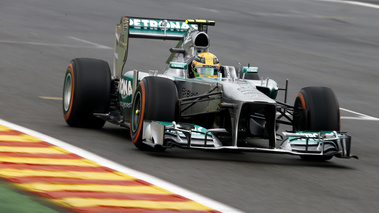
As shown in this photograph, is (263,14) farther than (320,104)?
Yes

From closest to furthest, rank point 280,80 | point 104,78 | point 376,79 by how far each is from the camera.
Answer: point 104,78
point 280,80
point 376,79

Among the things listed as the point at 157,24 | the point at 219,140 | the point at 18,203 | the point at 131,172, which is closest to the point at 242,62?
the point at 157,24

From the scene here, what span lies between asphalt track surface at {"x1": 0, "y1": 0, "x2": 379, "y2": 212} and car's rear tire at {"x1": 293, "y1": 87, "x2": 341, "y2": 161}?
1.45 ft

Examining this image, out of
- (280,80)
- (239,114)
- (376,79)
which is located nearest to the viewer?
(239,114)

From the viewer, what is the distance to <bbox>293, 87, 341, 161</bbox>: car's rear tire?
417 inches

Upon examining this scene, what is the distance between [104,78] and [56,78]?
20.8 feet

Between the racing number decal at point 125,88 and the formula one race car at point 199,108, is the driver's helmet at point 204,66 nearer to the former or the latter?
the formula one race car at point 199,108

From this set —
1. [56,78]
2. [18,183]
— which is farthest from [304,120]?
[56,78]

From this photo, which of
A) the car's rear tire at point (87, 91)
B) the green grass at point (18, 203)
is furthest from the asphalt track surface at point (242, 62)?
the green grass at point (18, 203)

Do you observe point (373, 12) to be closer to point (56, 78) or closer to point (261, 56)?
point (261, 56)

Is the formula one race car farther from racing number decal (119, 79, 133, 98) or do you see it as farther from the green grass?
Answer: the green grass

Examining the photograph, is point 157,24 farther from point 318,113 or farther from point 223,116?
point 318,113

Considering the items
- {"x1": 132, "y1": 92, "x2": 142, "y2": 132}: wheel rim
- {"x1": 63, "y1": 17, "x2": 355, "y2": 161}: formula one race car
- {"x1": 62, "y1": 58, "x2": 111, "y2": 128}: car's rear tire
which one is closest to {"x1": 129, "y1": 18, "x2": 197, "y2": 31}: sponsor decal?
{"x1": 63, "y1": 17, "x2": 355, "y2": 161}: formula one race car

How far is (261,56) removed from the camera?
82.0 ft
